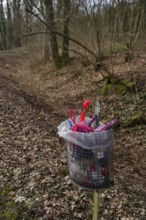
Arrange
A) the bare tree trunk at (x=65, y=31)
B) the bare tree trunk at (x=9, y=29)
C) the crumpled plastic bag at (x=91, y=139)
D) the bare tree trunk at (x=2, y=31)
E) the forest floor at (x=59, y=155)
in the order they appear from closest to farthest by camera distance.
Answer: the crumpled plastic bag at (x=91, y=139)
the forest floor at (x=59, y=155)
the bare tree trunk at (x=65, y=31)
the bare tree trunk at (x=2, y=31)
the bare tree trunk at (x=9, y=29)

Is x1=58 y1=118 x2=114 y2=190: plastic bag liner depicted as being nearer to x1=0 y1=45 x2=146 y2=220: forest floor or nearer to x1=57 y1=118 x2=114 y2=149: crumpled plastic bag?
x1=57 y1=118 x2=114 y2=149: crumpled plastic bag

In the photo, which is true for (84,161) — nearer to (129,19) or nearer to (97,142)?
(97,142)

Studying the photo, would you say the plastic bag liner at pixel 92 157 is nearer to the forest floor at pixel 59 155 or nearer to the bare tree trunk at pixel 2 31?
the forest floor at pixel 59 155

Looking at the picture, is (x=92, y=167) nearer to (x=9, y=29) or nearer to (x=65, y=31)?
(x=65, y=31)

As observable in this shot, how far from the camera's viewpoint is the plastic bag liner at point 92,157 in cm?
241

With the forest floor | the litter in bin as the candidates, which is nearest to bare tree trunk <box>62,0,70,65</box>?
the forest floor

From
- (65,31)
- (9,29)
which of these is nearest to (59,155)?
(65,31)

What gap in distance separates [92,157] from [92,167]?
0.29 feet

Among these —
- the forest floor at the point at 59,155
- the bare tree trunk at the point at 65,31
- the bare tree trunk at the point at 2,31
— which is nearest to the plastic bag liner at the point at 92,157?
the forest floor at the point at 59,155

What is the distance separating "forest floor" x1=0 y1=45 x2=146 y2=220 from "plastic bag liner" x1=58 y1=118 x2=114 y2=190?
1.01m

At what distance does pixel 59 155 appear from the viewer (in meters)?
4.77

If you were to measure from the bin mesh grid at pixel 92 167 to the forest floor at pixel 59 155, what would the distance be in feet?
3.26

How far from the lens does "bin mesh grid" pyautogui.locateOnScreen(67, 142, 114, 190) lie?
2.44 metres

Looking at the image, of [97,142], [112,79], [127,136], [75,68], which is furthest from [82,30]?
[97,142]
